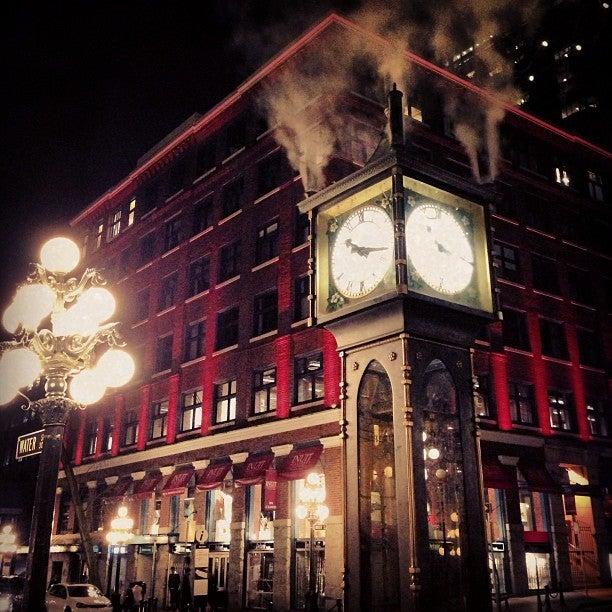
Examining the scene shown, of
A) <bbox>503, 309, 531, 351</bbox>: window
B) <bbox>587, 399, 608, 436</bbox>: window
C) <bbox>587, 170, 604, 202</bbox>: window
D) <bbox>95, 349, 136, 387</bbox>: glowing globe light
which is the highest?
<bbox>587, 170, 604, 202</bbox>: window

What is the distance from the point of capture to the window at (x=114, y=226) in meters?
39.5

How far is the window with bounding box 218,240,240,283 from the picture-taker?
1121 inches

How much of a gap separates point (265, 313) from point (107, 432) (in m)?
13.9

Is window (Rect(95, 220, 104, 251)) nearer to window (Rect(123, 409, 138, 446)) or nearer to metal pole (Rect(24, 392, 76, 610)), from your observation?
window (Rect(123, 409, 138, 446))

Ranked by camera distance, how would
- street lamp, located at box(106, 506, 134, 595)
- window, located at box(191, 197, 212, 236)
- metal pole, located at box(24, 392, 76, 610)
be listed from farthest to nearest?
1. window, located at box(191, 197, 212, 236)
2. street lamp, located at box(106, 506, 134, 595)
3. metal pole, located at box(24, 392, 76, 610)

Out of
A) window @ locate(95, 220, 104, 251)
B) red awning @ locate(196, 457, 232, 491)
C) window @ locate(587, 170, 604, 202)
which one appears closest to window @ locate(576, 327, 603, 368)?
window @ locate(587, 170, 604, 202)

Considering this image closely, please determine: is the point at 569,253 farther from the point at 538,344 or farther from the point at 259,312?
the point at 259,312

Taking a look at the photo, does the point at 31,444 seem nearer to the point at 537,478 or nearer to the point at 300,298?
the point at 300,298

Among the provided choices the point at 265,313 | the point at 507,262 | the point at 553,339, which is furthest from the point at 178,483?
the point at 553,339

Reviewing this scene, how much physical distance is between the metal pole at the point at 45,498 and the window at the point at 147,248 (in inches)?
1105

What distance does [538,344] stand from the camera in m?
27.4

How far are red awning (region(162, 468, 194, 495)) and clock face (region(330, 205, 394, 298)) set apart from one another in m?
19.0

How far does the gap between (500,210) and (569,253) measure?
15.9 feet

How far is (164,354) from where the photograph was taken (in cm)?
3147
